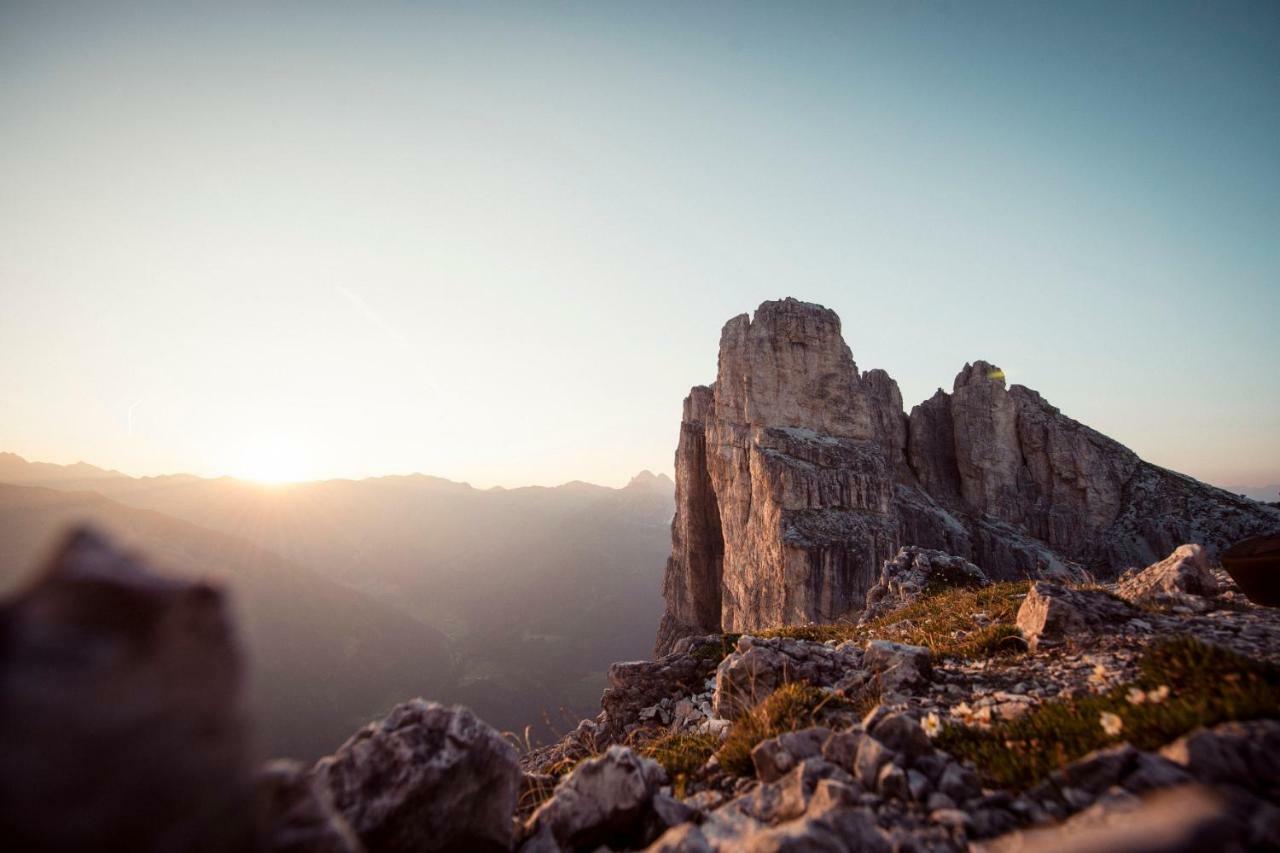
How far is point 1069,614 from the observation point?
7.04 m

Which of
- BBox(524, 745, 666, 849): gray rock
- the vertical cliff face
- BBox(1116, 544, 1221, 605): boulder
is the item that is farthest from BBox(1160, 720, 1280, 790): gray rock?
the vertical cliff face

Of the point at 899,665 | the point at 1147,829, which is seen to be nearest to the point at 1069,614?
the point at 899,665

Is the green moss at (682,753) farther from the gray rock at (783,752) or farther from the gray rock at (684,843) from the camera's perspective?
the gray rock at (684,843)

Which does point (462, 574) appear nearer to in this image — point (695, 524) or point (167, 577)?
point (695, 524)

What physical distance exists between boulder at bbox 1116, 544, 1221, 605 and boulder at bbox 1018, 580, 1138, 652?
4.13 feet

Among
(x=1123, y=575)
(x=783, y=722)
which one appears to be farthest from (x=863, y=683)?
(x=1123, y=575)

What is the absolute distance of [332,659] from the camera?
94438mm

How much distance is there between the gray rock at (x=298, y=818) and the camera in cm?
240

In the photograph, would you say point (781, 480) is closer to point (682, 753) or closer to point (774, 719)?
point (774, 719)

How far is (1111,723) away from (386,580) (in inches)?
6875

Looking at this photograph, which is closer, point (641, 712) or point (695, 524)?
point (641, 712)

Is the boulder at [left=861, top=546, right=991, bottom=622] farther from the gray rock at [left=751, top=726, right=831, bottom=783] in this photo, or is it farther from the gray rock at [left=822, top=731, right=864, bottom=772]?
the gray rock at [left=822, top=731, right=864, bottom=772]

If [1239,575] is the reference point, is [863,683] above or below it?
below

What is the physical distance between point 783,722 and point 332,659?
383 ft
